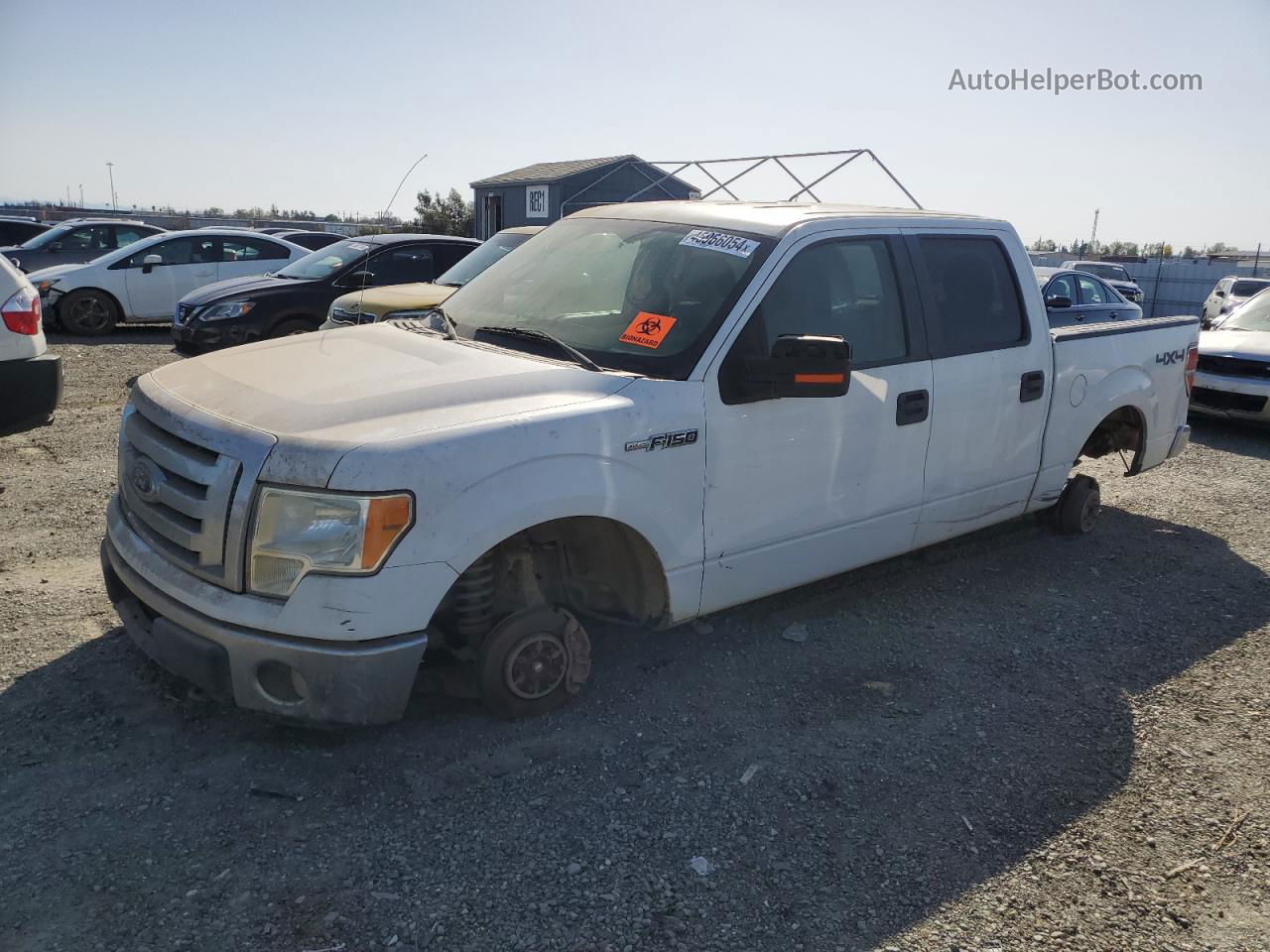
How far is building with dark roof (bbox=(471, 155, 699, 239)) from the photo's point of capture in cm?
2614

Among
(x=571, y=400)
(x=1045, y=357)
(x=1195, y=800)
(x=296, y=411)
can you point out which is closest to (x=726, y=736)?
(x=571, y=400)

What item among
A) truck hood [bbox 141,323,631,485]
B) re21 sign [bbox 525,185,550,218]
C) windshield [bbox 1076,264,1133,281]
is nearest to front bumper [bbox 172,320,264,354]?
truck hood [bbox 141,323,631,485]

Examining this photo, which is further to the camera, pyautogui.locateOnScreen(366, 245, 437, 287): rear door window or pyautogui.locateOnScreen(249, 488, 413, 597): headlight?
pyautogui.locateOnScreen(366, 245, 437, 287): rear door window

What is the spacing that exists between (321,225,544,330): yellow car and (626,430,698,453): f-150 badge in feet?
18.9

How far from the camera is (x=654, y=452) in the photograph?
3.56 meters

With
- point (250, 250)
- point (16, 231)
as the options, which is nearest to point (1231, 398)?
point (250, 250)

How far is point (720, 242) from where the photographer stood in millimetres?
4125

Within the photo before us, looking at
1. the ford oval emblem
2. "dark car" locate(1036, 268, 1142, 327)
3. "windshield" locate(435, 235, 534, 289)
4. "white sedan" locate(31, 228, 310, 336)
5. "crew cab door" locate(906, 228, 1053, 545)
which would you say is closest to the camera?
the ford oval emblem

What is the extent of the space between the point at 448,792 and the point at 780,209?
2909mm

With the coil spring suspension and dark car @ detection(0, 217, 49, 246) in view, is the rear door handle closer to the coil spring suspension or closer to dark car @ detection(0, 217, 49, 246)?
the coil spring suspension

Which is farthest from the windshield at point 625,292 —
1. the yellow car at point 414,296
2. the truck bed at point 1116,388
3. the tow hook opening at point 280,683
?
the yellow car at point 414,296

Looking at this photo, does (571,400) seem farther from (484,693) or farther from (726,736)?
(726,736)

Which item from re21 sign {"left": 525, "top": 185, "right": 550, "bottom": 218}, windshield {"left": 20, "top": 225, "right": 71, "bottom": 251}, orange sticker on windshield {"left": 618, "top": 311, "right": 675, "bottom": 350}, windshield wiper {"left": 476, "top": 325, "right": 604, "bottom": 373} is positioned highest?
re21 sign {"left": 525, "top": 185, "right": 550, "bottom": 218}

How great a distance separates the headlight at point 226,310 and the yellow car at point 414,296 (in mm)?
1481
